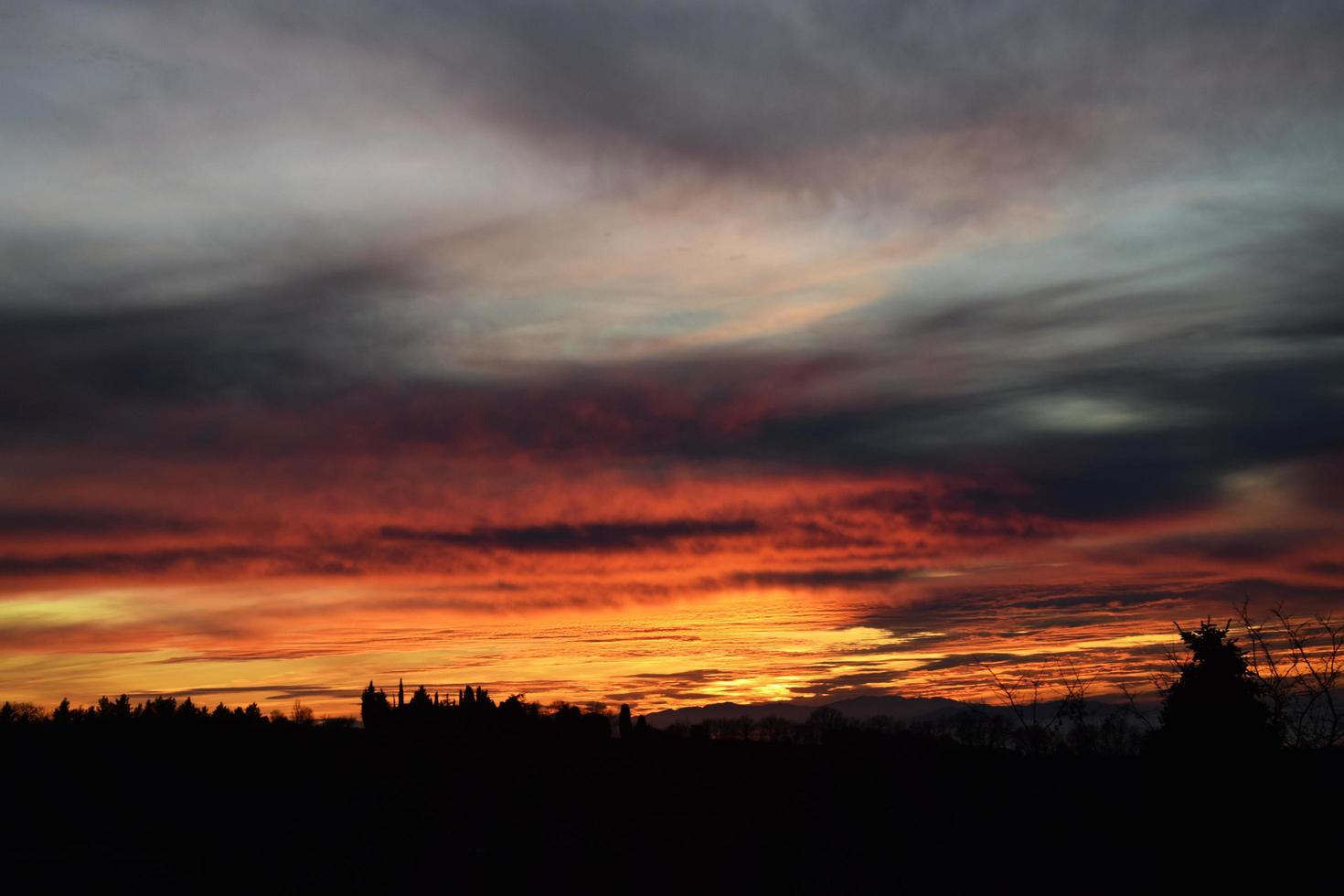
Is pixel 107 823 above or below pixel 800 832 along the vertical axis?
above

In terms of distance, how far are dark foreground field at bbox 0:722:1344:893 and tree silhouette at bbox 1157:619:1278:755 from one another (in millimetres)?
949

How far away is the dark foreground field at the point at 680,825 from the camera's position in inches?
1850

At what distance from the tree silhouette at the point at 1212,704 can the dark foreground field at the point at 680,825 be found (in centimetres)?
95

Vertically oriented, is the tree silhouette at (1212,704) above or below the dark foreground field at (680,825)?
above

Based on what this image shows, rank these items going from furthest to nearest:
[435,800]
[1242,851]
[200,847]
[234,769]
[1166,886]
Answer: [234,769] → [435,800] → [200,847] → [1166,886] → [1242,851]

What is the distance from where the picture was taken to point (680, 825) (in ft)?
295

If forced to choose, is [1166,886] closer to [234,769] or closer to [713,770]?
[713,770]

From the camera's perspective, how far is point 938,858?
58.6m

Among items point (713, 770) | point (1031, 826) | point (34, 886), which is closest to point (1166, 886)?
point (1031, 826)

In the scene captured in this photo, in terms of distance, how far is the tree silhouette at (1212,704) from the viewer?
45.9m

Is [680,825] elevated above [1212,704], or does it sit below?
below

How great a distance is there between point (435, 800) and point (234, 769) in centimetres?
4727

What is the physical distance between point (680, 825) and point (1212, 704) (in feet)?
174

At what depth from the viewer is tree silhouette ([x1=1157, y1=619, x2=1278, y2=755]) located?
4588cm
